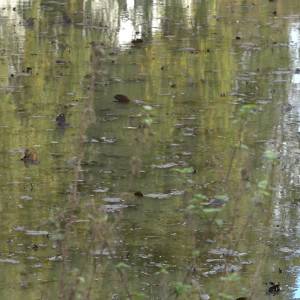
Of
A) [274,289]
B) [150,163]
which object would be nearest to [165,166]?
[150,163]

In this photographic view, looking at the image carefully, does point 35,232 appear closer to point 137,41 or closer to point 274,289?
point 274,289

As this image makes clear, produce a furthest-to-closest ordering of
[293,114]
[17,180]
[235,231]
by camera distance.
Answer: [293,114] < [17,180] < [235,231]

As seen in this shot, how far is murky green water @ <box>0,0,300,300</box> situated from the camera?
5191mm

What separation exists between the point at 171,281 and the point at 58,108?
13.7 ft

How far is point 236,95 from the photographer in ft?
32.5

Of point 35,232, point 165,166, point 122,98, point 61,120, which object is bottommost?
point 35,232

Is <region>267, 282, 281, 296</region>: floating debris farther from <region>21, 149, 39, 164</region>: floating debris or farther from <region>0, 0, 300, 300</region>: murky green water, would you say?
<region>21, 149, 39, 164</region>: floating debris

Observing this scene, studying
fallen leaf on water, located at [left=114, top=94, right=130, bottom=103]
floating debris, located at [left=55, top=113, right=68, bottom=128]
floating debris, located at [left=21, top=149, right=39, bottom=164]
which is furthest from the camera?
fallen leaf on water, located at [left=114, top=94, right=130, bottom=103]

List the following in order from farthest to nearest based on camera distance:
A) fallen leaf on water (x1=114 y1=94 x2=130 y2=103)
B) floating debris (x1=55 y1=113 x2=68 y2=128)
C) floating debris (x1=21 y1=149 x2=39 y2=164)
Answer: fallen leaf on water (x1=114 y1=94 x2=130 y2=103)
floating debris (x1=55 y1=113 x2=68 y2=128)
floating debris (x1=21 y1=149 x2=39 y2=164)

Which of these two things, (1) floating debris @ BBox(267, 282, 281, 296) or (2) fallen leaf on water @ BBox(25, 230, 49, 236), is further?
(2) fallen leaf on water @ BBox(25, 230, 49, 236)

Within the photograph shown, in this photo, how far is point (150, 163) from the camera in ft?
24.3

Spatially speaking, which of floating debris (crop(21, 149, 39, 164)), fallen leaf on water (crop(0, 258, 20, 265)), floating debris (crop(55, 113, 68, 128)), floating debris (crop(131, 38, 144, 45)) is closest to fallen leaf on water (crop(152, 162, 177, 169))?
floating debris (crop(21, 149, 39, 164))

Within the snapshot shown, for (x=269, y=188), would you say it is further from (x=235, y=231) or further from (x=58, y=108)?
(x=58, y=108)

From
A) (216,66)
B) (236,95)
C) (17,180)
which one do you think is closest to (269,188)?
(17,180)
